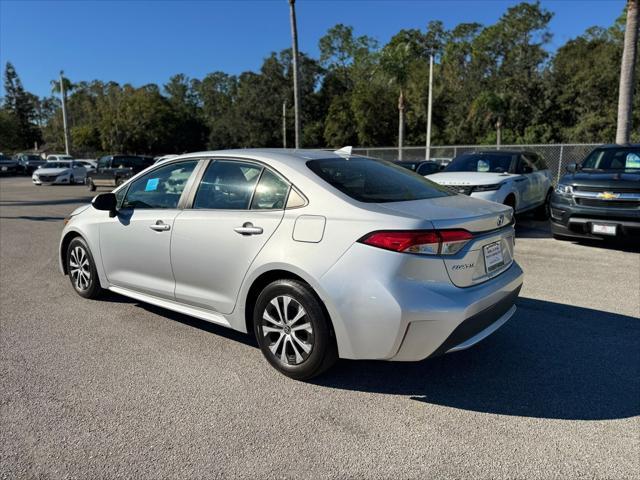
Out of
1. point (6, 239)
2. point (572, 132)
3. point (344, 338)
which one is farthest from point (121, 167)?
point (572, 132)

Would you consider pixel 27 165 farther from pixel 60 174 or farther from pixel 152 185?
pixel 152 185

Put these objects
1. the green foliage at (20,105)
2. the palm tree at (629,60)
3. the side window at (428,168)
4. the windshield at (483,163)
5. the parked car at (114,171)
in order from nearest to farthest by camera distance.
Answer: the windshield at (483,163)
the palm tree at (629,60)
the side window at (428,168)
the parked car at (114,171)
the green foliage at (20,105)

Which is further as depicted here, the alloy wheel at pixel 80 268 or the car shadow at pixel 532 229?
the car shadow at pixel 532 229

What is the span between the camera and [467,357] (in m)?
3.82

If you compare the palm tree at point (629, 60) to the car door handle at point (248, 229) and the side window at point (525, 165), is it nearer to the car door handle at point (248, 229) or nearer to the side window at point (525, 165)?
the side window at point (525, 165)

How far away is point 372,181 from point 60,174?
26.9 m

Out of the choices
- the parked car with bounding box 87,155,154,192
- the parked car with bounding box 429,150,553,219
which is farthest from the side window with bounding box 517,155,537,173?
the parked car with bounding box 87,155,154,192

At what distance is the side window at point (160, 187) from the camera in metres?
4.22

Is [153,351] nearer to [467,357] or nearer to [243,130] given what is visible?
[467,357]

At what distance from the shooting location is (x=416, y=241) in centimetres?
293

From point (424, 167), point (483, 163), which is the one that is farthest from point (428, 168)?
point (483, 163)

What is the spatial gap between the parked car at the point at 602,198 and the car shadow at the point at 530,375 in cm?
364

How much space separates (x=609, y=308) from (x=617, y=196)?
130 inches

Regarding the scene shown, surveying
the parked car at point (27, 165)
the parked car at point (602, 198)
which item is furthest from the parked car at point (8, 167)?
the parked car at point (602, 198)
